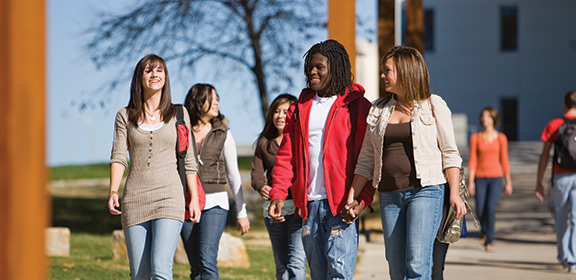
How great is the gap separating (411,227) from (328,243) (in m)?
0.52

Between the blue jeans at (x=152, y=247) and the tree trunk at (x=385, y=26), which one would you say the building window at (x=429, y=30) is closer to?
the tree trunk at (x=385, y=26)

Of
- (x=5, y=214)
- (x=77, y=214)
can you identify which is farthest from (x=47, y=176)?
(x=77, y=214)

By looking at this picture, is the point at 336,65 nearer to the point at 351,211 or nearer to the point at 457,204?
the point at 351,211

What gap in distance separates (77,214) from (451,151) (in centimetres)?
1656

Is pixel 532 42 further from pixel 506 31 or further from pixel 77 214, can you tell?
pixel 77 214

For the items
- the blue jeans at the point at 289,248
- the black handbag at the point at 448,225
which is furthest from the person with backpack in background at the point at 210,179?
the black handbag at the point at 448,225

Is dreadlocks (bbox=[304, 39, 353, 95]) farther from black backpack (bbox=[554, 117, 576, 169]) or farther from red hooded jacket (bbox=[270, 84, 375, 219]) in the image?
black backpack (bbox=[554, 117, 576, 169])

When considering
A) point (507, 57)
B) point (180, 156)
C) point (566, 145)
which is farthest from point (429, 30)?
point (180, 156)

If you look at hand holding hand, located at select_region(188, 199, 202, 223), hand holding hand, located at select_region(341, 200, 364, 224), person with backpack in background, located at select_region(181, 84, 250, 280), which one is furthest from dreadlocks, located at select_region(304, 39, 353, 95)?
person with backpack in background, located at select_region(181, 84, 250, 280)

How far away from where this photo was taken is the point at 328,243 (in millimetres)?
4918

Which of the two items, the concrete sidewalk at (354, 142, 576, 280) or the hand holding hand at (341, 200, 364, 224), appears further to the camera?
A: the concrete sidewalk at (354, 142, 576, 280)

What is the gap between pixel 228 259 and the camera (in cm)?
976

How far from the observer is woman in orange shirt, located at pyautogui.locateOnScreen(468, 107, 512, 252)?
10.8 m

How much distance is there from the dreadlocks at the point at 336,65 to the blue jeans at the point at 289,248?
1483 mm
